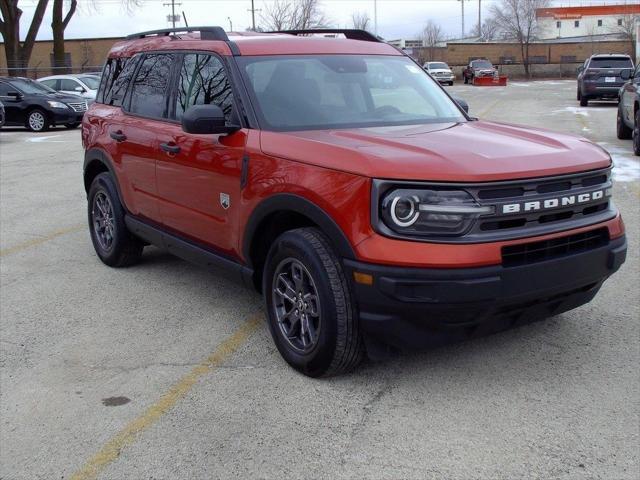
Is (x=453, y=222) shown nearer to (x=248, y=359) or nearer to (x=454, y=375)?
(x=454, y=375)

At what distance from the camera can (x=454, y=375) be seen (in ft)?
13.1

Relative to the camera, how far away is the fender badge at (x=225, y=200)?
443cm

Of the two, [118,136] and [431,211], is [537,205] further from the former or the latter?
[118,136]

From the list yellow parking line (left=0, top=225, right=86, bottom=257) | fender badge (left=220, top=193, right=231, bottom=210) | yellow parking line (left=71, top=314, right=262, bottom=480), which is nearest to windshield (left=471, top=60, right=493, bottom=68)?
yellow parking line (left=0, top=225, right=86, bottom=257)

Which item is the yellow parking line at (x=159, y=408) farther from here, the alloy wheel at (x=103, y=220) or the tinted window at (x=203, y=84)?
the alloy wheel at (x=103, y=220)

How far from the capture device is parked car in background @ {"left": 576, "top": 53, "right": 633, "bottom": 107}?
22.8 meters

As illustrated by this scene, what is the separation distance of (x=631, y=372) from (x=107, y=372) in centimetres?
302

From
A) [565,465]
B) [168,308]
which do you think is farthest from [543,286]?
[168,308]

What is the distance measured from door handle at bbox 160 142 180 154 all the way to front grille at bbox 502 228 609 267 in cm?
247

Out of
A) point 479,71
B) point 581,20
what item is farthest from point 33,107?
point 581,20

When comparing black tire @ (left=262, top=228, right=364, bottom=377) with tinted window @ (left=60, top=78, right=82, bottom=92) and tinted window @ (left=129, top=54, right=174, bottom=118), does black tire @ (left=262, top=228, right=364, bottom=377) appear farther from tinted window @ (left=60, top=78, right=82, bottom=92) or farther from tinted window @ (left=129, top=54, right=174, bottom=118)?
tinted window @ (left=60, top=78, right=82, bottom=92)

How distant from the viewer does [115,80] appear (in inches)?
247

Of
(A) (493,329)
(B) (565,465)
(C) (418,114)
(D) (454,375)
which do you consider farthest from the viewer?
(C) (418,114)

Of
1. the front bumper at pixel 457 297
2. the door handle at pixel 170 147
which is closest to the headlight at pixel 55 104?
the door handle at pixel 170 147
